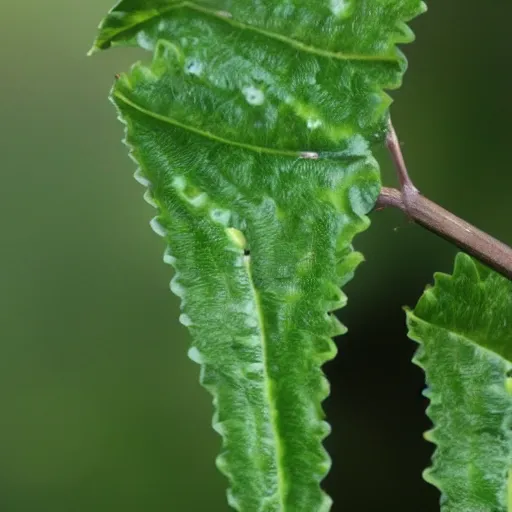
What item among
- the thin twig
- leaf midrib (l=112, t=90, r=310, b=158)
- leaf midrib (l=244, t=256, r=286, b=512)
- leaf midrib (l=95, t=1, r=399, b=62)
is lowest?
leaf midrib (l=244, t=256, r=286, b=512)

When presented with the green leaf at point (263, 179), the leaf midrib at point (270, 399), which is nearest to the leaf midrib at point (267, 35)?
the green leaf at point (263, 179)

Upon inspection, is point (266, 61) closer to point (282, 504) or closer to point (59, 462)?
point (282, 504)

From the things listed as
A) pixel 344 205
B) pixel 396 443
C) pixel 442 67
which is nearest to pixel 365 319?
pixel 396 443

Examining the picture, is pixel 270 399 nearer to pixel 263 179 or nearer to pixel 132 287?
pixel 263 179

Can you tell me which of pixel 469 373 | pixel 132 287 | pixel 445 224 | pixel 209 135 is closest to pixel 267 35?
pixel 209 135

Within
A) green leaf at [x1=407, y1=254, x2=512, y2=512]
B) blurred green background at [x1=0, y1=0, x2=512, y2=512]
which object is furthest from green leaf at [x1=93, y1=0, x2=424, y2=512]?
blurred green background at [x1=0, y1=0, x2=512, y2=512]

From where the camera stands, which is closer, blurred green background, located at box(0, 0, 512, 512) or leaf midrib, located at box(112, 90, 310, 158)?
leaf midrib, located at box(112, 90, 310, 158)

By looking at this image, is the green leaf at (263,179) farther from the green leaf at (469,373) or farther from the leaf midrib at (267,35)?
the green leaf at (469,373)

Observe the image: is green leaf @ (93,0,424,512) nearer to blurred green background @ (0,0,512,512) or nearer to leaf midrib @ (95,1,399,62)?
leaf midrib @ (95,1,399,62)
